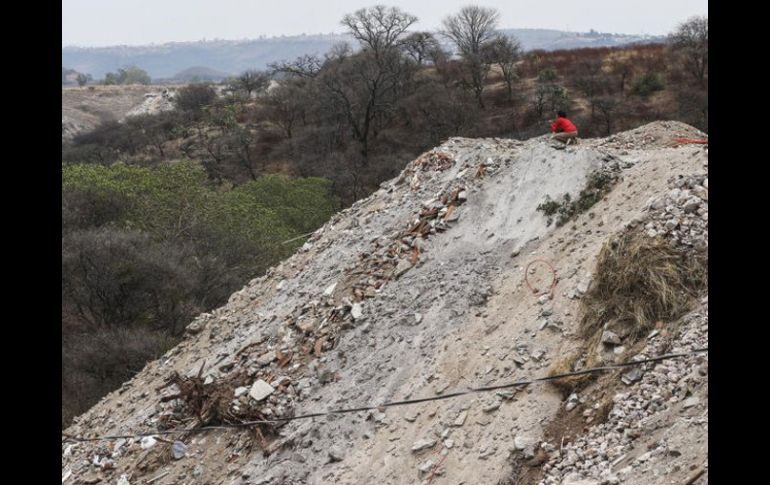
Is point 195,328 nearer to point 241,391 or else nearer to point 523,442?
point 241,391

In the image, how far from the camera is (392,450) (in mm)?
6121

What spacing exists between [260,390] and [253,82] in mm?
52072

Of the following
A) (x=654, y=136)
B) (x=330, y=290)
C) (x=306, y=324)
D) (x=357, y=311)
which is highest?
(x=654, y=136)

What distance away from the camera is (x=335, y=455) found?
639cm

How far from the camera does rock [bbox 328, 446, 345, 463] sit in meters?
6.37

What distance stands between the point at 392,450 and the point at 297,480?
1.07 metres

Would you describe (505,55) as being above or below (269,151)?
above

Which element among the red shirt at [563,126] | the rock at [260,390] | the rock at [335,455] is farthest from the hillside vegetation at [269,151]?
the red shirt at [563,126]

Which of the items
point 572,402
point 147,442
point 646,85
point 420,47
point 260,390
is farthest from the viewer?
point 420,47

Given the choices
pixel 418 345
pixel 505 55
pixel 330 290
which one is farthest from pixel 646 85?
pixel 418 345

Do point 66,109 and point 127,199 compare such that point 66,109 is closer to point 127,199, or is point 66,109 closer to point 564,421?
point 127,199

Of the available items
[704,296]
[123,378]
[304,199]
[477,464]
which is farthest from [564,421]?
[304,199]

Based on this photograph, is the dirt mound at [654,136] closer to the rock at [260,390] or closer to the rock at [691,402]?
the rock at [691,402]

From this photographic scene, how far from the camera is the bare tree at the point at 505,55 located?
1471 inches
